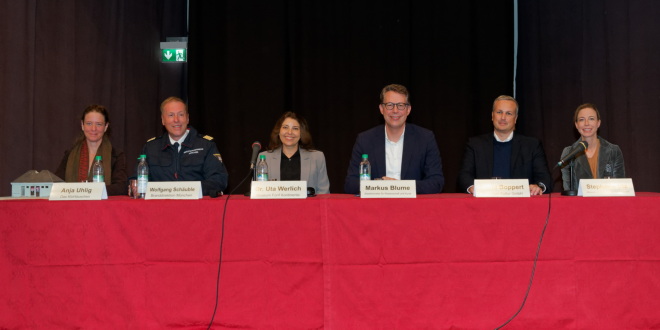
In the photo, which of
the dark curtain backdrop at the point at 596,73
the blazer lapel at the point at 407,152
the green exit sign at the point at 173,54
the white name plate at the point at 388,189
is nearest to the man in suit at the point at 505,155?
the blazer lapel at the point at 407,152

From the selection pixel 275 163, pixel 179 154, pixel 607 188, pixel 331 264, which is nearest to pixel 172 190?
pixel 331 264

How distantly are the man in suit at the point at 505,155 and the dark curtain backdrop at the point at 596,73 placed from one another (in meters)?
1.57

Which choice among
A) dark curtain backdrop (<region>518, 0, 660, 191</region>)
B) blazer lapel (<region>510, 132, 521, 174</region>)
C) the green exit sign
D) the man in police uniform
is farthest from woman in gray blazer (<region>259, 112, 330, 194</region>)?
dark curtain backdrop (<region>518, 0, 660, 191</region>)

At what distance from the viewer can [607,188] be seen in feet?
7.11

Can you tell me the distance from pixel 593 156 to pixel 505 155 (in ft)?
2.36

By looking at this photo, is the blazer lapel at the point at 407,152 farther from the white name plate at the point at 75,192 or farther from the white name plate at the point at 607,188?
the white name plate at the point at 75,192

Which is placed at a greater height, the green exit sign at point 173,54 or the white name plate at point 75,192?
the green exit sign at point 173,54

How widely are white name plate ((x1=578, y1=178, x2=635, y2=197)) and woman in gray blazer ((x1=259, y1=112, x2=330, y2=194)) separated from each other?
190 centimetres

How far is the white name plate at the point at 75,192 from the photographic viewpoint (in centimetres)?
212

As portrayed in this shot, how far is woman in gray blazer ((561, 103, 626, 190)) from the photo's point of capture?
323 centimetres

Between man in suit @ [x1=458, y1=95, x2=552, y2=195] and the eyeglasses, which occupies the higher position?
the eyeglasses

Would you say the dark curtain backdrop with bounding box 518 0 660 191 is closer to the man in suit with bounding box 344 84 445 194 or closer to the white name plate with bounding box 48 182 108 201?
the man in suit with bounding box 344 84 445 194

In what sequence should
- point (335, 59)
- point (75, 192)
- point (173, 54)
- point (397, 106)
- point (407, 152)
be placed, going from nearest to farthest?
point (75, 192) → point (397, 106) → point (407, 152) → point (335, 59) → point (173, 54)

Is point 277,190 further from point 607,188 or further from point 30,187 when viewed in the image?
point 607,188
